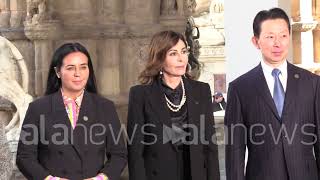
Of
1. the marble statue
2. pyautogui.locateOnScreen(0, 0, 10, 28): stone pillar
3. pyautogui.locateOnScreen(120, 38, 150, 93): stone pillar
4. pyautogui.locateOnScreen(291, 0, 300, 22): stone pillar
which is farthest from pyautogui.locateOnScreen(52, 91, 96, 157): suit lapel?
pyautogui.locateOnScreen(291, 0, 300, 22): stone pillar

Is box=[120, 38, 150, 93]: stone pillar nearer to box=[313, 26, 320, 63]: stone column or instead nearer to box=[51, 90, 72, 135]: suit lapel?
box=[51, 90, 72, 135]: suit lapel

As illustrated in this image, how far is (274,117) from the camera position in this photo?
403cm

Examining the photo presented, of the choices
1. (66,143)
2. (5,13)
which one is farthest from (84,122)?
(5,13)

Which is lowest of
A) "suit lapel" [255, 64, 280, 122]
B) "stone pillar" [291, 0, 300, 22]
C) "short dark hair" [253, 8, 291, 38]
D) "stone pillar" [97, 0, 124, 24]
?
"suit lapel" [255, 64, 280, 122]

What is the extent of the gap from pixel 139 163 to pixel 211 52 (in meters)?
13.8

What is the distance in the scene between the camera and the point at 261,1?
6543 millimetres

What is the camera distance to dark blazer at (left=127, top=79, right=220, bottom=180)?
444 cm

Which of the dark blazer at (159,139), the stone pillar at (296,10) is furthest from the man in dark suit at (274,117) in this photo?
the stone pillar at (296,10)

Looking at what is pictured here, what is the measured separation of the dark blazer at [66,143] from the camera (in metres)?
4.07

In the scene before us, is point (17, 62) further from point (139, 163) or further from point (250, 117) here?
point (250, 117)

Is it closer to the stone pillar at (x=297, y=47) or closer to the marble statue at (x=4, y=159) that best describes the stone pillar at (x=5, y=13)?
the marble statue at (x=4, y=159)

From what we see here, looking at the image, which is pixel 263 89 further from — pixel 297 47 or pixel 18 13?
pixel 297 47

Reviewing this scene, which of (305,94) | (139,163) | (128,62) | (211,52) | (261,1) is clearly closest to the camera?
(305,94)

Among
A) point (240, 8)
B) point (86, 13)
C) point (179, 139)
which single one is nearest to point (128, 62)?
point (86, 13)
